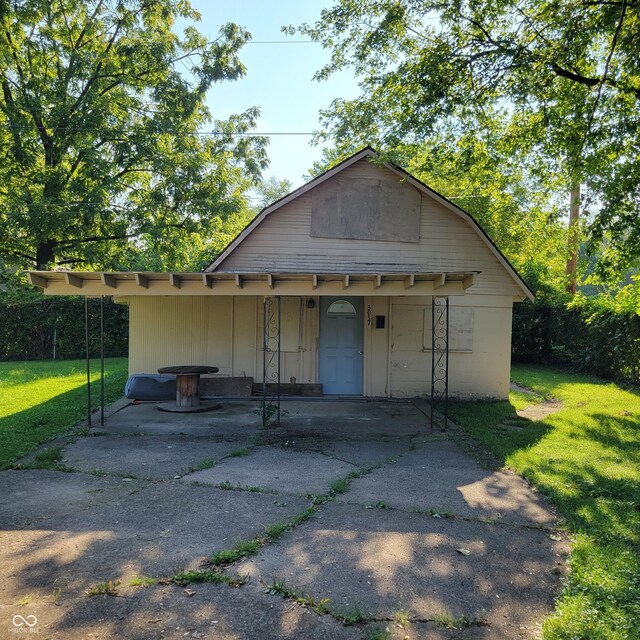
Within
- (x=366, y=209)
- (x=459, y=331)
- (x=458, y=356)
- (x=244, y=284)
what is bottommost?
(x=458, y=356)

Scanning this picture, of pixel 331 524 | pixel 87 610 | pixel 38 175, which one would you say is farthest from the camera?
pixel 38 175

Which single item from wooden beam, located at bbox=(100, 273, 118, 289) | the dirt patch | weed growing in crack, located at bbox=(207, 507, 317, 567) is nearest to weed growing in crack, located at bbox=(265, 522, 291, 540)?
weed growing in crack, located at bbox=(207, 507, 317, 567)

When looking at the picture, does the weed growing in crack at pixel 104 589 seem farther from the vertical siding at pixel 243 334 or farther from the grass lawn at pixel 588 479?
the vertical siding at pixel 243 334

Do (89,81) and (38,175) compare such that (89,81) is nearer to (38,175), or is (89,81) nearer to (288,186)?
(38,175)

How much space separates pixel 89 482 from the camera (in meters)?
5.79

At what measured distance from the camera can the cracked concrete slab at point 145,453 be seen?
249 inches

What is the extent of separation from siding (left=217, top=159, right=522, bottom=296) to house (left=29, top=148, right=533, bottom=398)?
2 cm

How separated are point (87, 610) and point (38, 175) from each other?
17.5 meters

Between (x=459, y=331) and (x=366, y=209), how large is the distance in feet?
11.6

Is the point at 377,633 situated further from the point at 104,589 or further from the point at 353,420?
the point at 353,420

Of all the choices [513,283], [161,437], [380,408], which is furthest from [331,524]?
[513,283]

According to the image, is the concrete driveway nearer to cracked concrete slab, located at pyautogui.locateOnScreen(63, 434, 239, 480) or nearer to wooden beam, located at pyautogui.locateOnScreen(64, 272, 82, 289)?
cracked concrete slab, located at pyautogui.locateOnScreen(63, 434, 239, 480)

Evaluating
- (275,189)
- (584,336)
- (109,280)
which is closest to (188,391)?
(109,280)

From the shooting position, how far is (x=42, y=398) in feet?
36.3
